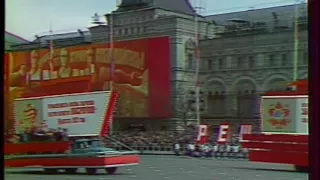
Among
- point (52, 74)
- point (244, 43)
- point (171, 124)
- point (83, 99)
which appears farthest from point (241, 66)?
point (83, 99)

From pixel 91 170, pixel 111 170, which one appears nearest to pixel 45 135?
pixel 91 170

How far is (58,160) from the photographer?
5926 millimetres

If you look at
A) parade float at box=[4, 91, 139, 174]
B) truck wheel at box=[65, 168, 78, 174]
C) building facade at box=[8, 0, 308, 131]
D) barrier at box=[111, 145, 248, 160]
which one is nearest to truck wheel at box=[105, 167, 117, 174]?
parade float at box=[4, 91, 139, 174]

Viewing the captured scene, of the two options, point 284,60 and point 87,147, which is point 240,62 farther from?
point 87,147

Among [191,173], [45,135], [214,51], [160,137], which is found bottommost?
[191,173]

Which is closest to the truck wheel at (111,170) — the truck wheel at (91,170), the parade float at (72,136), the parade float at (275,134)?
the parade float at (72,136)

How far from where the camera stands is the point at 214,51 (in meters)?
10.6

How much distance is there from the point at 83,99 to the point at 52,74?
9.94 feet

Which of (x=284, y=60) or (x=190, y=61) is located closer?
(x=284, y=60)

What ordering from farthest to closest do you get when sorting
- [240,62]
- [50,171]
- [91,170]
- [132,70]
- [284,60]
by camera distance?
1. [132,70]
2. [240,62]
3. [284,60]
4. [50,171]
5. [91,170]

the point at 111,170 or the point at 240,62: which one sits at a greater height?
the point at 240,62

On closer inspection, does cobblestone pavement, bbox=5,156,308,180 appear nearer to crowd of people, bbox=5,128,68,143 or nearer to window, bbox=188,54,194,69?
crowd of people, bbox=5,128,68,143

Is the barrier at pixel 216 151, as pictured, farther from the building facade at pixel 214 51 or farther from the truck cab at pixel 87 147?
the truck cab at pixel 87 147

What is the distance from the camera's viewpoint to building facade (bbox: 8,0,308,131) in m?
9.01
